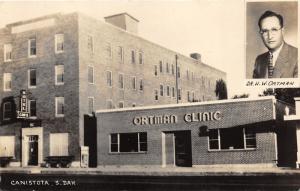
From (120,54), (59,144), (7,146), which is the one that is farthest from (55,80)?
(120,54)

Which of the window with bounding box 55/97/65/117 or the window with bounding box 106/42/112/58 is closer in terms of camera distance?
the window with bounding box 55/97/65/117

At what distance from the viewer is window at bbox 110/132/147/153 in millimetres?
27547

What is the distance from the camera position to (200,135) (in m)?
25.8

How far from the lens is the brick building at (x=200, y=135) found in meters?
24.0

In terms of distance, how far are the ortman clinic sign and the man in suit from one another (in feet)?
24.5

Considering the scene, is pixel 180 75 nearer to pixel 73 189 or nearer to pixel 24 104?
pixel 24 104

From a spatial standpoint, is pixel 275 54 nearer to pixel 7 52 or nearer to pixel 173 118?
→ pixel 173 118

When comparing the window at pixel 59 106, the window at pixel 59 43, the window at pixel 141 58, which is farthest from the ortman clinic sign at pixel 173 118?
the window at pixel 141 58

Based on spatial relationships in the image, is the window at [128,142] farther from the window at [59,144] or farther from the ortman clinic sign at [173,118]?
the window at [59,144]

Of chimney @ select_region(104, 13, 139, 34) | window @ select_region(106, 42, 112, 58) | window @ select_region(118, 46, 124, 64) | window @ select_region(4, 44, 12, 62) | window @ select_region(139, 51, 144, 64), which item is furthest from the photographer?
window @ select_region(139, 51, 144, 64)

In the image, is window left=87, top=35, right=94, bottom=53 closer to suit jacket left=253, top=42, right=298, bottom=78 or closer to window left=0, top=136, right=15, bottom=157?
window left=0, top=136, right=15, bottom=157

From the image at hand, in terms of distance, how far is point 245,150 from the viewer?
24344mm

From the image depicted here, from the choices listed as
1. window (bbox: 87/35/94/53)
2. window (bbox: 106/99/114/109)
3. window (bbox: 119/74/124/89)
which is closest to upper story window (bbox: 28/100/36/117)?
window (bbox: 106/99/114/109)

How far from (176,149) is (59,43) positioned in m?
10.7
